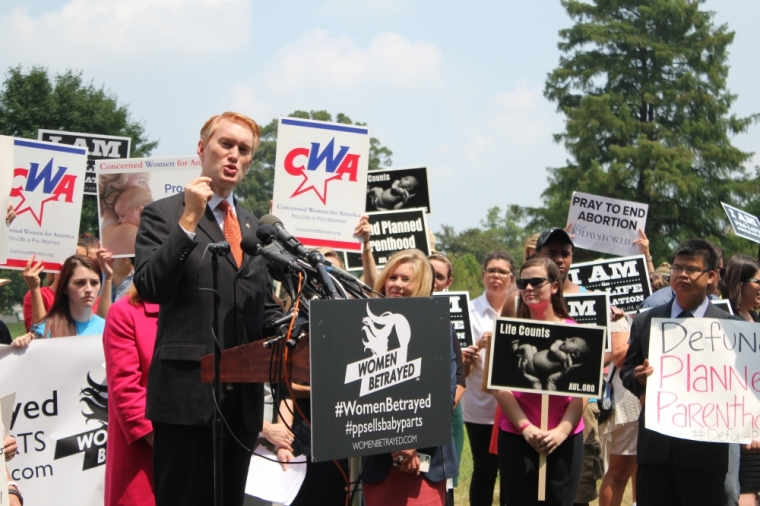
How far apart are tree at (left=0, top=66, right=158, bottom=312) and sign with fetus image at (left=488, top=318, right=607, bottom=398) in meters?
49.7

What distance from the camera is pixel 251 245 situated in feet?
11.1

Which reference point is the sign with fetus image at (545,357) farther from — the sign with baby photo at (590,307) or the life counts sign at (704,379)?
the sign with baby photo at (590,307)

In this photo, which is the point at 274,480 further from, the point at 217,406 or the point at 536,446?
the point at 217,406

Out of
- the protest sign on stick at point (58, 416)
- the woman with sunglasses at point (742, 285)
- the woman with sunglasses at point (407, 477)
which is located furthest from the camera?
the woman with sunglasses at point (742, 285)

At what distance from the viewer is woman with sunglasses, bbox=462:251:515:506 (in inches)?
257

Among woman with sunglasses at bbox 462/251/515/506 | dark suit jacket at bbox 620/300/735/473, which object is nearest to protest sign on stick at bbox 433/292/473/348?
woman with sunglasses at bbox 462/251/515/506

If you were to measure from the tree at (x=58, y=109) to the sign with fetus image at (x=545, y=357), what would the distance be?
49.7 meters

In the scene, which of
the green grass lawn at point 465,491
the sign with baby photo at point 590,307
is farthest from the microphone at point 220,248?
the green grass lawn at point 465,491

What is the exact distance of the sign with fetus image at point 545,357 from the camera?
208 inches

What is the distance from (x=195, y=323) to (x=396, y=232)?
493 centimetres

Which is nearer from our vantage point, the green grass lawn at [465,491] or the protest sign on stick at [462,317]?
the protest sign on stick at [462,317]

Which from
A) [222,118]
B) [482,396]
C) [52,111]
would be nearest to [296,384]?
[222,118]

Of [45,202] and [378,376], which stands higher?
[45,202]

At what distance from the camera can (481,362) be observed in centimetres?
686
